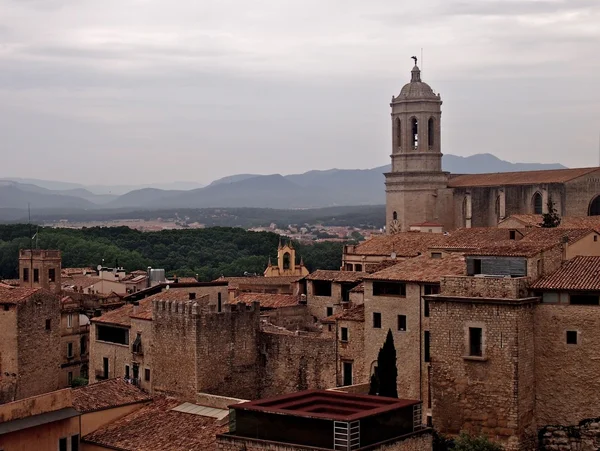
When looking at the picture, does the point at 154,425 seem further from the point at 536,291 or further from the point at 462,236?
the point at 462,236

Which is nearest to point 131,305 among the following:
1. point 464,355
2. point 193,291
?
point 193,291

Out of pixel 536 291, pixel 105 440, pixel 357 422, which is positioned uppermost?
pixel 536 291

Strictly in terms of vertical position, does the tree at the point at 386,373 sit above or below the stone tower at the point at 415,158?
below

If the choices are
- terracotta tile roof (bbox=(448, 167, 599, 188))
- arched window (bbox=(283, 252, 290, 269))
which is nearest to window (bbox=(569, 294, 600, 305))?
terracotta tile roof (bbox=(448, 167, 599, 188))

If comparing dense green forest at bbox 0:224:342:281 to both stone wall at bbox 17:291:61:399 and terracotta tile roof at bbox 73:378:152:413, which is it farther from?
terracotta tile roof at bbox 73:378:152:413

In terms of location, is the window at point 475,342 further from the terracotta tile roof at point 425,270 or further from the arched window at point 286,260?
the arched window at point 286,260

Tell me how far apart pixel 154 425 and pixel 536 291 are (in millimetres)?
12334

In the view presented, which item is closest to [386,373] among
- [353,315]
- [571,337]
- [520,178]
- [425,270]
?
[353,315]

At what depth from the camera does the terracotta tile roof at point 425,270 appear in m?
36.3

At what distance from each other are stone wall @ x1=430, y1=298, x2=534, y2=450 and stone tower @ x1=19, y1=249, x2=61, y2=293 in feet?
102

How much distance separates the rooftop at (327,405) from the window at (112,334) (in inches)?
617

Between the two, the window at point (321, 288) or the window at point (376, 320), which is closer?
the window at point (376, 320)

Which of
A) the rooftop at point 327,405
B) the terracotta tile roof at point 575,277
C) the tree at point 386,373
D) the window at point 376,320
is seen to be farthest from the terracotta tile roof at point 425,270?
the rooftop at point 327,405

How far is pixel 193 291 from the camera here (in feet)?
147
